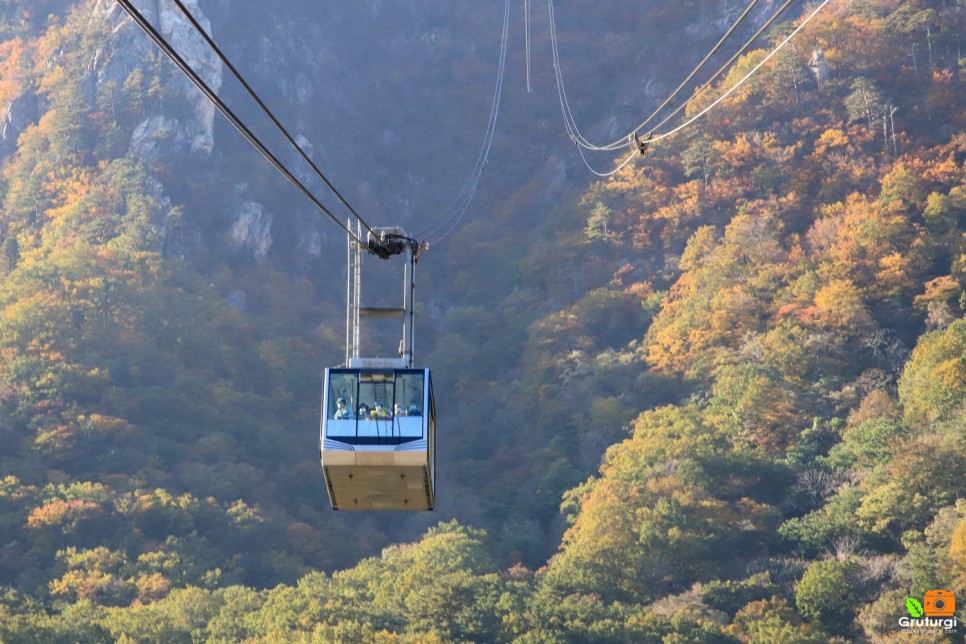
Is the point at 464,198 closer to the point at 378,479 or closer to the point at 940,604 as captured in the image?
the point at 940,604

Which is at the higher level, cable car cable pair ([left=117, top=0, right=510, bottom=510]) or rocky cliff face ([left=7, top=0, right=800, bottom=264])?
rocky cliff face ([left=7, top=0, right=800, bottom=264])

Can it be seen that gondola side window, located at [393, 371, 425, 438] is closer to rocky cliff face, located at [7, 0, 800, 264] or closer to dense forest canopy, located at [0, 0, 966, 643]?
dense forest canopy, located at [0, 0, 966, 643]

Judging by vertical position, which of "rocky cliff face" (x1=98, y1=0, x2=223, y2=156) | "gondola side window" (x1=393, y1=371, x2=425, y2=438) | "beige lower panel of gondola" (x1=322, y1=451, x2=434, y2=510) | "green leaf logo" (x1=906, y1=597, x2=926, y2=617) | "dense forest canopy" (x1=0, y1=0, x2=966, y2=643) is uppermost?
"rocky cliff face" (x1=98, y1=0, x2=223, y2=156)

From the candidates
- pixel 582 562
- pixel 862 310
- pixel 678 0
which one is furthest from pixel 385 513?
pixel 678 0

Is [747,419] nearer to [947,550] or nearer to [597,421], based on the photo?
[597,421]

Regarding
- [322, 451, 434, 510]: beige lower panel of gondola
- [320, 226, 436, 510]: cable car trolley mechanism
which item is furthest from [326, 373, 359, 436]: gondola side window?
[322, 451, 434, 510]: beige lower panel of gondola

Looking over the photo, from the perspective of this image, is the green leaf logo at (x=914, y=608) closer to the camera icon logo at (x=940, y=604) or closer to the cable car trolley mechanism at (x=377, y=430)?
the camera icon logo at (x=940, y=604)
